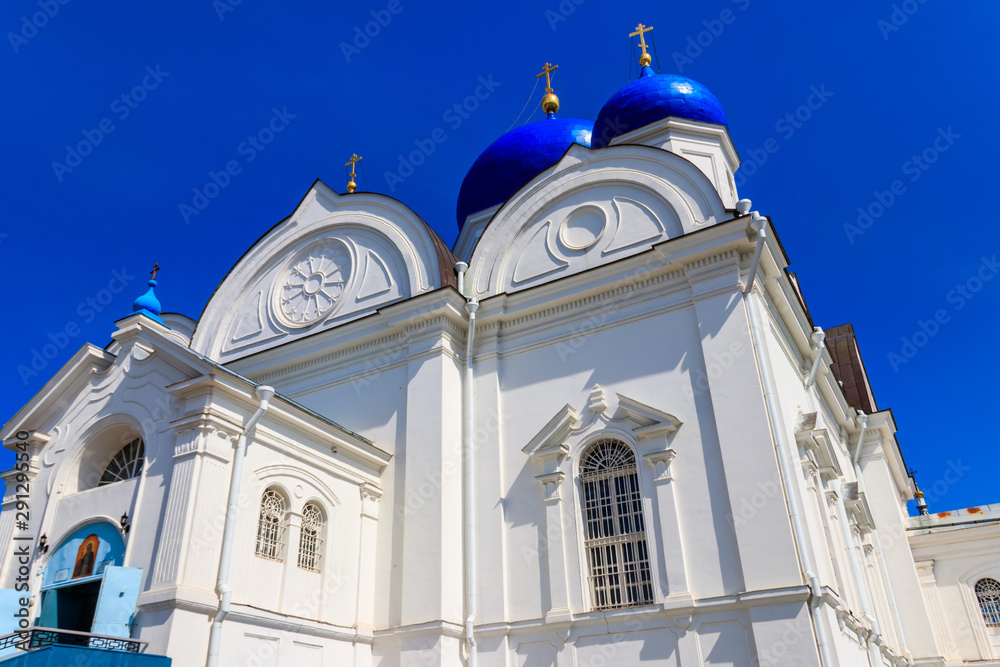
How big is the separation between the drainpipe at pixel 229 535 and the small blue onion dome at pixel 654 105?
29.2 ft

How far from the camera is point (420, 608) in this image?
10.0 m

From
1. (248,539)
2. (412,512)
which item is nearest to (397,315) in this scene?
(412,512)

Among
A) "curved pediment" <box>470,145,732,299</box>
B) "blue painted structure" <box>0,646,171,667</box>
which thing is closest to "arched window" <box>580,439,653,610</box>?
"curved pediment" <box>470,145,732,299</box>

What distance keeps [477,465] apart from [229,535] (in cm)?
374

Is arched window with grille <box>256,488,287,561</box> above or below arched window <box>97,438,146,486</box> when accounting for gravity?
below

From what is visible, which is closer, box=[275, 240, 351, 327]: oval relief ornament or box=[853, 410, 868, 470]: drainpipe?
box=[275, 240, 351, 327]: oval relief ornament

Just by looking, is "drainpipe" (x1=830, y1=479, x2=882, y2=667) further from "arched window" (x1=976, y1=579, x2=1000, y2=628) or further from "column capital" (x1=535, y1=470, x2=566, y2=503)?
"arched window" (x1=976, y1=579, x2=1000, y2=628)

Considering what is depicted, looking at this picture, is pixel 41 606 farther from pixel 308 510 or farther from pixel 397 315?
pixel 397 315

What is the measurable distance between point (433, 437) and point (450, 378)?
1.00 m

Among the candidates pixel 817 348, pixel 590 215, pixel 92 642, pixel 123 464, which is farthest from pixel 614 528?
pixel 123 464

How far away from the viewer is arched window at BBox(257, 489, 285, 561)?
369 inches

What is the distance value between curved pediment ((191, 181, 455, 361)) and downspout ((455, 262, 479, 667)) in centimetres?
83

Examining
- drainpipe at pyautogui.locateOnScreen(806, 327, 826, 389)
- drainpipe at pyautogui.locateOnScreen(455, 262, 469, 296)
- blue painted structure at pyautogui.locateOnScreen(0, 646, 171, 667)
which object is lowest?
blue painted structure at pyautogui.locateOnScreen(0, 646, 171, 667)

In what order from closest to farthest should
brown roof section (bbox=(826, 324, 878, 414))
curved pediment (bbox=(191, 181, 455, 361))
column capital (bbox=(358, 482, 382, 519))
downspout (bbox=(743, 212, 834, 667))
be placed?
downspout (bbox=(743, 212, 834, 667)) → column capital (bbox=(358, 482, 382, 519)) → curved pediment (bbox=(191, 181, 455, 361)) → brown roof section (bbox=(826, 324, 878, 414))
